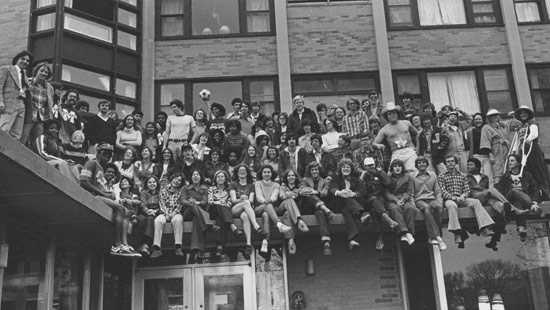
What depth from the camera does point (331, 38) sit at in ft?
55.7

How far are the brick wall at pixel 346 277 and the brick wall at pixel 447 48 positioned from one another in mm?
6453

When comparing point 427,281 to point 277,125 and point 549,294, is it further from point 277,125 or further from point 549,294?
point 277,125

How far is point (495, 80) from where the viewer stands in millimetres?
16859

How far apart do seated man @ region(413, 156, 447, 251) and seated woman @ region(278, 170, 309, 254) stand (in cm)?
205

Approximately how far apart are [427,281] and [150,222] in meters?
5.31

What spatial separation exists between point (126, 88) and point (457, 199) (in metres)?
9.00

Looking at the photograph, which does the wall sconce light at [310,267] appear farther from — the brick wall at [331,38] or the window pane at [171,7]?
the window pane at [171,7]

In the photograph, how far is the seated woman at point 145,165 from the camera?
1127cm

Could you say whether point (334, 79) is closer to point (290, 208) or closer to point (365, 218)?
point (290, 208)

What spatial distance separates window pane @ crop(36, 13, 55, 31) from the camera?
15.2m

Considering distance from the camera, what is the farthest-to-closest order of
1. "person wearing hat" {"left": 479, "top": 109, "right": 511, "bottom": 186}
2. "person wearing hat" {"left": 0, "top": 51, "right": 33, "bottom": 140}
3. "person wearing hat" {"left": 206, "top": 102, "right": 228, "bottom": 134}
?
1. "person wearing hat" {"left": 206, "top": 102, "right": 228, "bottom": 134}
2. "person wearing hat" {"left": 479, "top": 109, "right": 511, "bottom": 186}
3. "person wearing hat" {"left": 0, "top": 51, "right": 33, "bottom": 140}

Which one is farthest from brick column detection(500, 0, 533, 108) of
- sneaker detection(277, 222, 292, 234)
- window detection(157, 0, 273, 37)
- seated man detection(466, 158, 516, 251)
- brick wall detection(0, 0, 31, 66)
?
brick wall detection(0, 0, 31, 66)

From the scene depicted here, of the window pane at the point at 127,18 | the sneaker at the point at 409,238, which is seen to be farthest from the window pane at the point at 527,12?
the window pane at the point at 127,18

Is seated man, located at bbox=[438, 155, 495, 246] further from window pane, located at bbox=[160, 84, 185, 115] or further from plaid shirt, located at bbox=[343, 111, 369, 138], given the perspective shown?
window pane, located at bbox=[160, 84, 185, 115]
